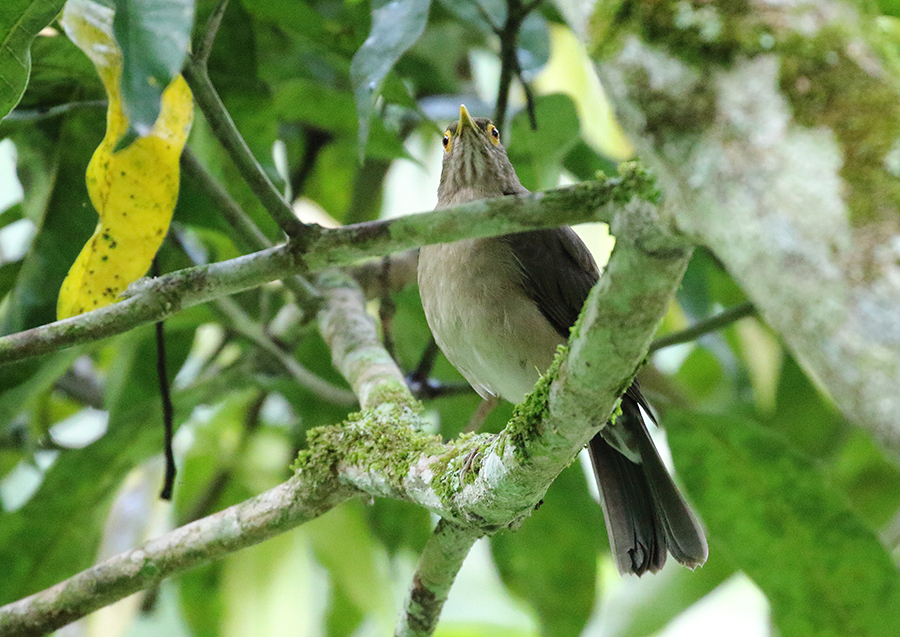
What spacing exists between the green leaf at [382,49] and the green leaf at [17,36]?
2.09 feet

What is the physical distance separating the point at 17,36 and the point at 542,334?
5.66ft

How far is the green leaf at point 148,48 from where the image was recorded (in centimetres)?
134

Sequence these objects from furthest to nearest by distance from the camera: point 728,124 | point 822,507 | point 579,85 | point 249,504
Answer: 1. point 579,85
2. point 822,507
3. point 249,504
4. point 728,124

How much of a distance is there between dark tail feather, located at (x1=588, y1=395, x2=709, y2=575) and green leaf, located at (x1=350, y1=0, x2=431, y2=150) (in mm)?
1272

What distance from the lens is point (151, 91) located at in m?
1.37

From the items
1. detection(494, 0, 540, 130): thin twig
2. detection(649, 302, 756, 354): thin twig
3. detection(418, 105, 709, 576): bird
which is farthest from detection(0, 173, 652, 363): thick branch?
detection(649, 302, 756, 354): thin twig

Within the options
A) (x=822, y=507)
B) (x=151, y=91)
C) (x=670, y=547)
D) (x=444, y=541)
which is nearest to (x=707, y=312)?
(x=822, y=507)

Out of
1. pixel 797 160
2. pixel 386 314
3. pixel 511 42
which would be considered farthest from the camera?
pixel 386 314

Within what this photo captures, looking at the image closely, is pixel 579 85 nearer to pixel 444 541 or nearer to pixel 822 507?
pixel 822 507

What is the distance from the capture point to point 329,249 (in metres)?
1.61

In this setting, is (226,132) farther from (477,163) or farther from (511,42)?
(477,163)

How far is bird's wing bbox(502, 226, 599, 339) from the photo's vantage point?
293 centimetres

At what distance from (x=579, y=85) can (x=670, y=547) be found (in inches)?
106

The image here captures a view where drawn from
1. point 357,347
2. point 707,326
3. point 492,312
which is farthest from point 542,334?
point 707,326
